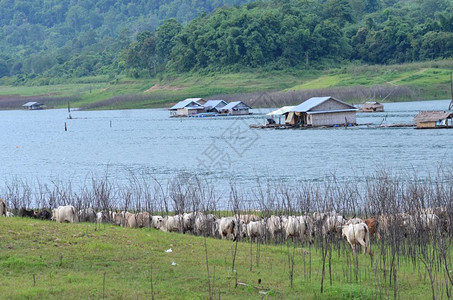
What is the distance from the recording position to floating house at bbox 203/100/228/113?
92438 millimetres

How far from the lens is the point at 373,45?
108 m

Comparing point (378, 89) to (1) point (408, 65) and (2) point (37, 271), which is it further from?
(2) point (37, 271)

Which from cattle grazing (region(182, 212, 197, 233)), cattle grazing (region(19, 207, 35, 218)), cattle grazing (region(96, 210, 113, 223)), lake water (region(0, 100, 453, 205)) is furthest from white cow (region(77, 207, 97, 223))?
lake water (region(0, 100, 453, 205))

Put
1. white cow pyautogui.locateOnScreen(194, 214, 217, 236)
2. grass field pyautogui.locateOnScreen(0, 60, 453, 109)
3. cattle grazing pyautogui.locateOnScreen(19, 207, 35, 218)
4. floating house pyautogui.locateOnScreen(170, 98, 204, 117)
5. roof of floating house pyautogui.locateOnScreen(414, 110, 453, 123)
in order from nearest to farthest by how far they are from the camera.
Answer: white cow pyautogui.locateOnScreen(194, 214, 217, 236), cattle grazing pyautogui.locateOnScreen(19, 207, 35, 218), roof of floating house pyautogui.locateOnScreen(414, 110, 453, 123), grass field pyautogui.locateOnScreen(0, 60, 453, 109), floating house pyautogui.locateOnScreen(170, 98, 204, 117)

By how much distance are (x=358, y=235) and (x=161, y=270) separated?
4400 millimetres

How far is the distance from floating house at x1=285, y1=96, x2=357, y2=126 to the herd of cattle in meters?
42.4

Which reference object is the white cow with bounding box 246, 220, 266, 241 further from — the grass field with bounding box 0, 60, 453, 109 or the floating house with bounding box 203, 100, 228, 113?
the floating house with bounding box 203, 100, 228, 113

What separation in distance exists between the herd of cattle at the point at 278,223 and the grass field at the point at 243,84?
235ft

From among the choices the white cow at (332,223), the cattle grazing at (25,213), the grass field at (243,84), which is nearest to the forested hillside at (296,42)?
the grass field at (243,84)

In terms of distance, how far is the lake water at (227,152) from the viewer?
38844mm

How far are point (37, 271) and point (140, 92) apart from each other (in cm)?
10592

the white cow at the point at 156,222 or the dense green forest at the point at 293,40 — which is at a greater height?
the dense green forest at the point at 293,40

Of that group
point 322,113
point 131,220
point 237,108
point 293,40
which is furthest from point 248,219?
point 293,40

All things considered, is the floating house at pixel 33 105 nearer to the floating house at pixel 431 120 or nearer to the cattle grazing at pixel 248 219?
the floating house at pixel 431 120
